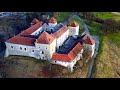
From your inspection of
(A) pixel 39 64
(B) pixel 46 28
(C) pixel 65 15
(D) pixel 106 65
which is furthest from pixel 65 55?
(C) pixel 65 15

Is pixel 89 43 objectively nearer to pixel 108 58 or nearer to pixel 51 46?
pixel 108 58

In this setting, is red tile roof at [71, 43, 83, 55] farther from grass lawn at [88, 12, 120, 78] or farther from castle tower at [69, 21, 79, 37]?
castle tower at [69, 21, 79, 37]

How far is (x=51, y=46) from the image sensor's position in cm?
1408

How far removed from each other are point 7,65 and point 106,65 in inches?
210

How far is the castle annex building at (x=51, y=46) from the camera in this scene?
13.9 m

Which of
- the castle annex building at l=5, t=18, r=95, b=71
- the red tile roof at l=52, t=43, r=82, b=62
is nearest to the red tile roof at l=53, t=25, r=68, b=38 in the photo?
the castle annex building at l=5, t=18, r=95, b=71

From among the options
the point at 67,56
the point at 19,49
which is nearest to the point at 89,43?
the point at 67,56

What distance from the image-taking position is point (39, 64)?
45.4 feet

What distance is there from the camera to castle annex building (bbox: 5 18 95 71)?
13906mm

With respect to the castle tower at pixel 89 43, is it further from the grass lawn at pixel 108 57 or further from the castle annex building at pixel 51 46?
the grass lawn at pixel 108 57

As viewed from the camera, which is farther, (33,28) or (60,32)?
(33,28)

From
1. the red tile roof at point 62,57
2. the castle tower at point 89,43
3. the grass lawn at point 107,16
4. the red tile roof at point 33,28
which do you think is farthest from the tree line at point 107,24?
the red tile roof at point 62,57

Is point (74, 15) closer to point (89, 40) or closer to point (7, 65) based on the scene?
point (89, 40)
